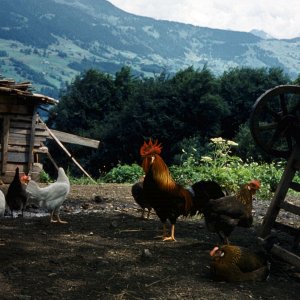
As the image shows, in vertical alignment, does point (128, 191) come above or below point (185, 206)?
below

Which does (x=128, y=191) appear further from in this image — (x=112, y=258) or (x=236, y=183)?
(x=112, y=258)

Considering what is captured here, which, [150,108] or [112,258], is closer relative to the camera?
[112,258]

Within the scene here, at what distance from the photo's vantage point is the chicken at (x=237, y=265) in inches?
233

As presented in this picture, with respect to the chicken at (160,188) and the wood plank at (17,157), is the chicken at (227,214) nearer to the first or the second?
the chicken at (160,188)

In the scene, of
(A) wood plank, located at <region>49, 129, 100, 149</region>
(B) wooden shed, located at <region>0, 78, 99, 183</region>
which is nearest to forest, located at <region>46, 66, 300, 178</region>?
(A) wood plank, located at <region>49, 129, 100, 149</region>

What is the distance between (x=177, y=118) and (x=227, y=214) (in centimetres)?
3546

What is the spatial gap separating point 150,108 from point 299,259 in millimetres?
37752

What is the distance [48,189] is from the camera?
8836 mm

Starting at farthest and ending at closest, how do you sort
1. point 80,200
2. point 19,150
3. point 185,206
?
point 19,150 → point 80,200 → point 185,206

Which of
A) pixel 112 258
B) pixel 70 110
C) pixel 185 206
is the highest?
pixel 185 206

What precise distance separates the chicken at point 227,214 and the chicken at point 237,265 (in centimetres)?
89

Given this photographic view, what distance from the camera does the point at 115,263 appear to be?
6.46 m

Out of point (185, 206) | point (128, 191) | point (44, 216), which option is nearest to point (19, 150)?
point (128, 191)

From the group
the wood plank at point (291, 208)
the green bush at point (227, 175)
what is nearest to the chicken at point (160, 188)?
the wood plank at point (291, 208)
